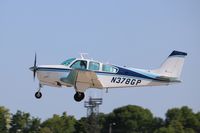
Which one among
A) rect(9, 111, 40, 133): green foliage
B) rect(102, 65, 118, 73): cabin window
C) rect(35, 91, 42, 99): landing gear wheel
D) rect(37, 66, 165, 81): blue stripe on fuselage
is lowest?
rect(9, 111, 40, 133): green foliage

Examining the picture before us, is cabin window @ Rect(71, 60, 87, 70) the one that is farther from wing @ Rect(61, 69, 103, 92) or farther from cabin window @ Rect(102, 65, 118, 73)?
cabin window @ Rect(102, 65, 118, 73)

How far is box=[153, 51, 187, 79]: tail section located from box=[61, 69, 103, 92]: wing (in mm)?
4235

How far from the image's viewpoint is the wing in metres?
41.5

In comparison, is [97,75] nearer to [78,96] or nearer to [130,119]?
[78,96]

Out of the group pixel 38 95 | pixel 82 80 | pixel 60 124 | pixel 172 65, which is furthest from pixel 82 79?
pixel 60 124

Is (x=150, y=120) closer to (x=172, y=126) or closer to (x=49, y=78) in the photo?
(x=172, y=126)

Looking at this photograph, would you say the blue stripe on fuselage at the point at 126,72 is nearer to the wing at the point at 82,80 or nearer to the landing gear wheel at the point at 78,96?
the wing at the point at 82,80

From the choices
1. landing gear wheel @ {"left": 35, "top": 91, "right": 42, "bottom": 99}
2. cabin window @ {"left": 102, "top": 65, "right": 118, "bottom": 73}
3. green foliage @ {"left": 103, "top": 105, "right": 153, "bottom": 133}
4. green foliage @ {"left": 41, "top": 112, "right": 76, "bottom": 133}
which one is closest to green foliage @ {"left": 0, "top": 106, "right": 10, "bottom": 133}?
green foliage @ {"left": 41, "top": 112, "right": 76, "bottom": 133}

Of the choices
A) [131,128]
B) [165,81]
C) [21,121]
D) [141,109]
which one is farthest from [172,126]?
[165,81]

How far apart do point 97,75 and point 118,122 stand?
38695mm

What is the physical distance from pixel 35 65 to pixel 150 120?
3751cm

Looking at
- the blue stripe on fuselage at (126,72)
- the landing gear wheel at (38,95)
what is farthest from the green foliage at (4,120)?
the blue stripe on fuselage at (126,72)

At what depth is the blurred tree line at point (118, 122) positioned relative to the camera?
7581 cm

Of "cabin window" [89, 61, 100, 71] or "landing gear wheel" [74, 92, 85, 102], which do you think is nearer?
"cabin window" [89, 61, 100, 71]
